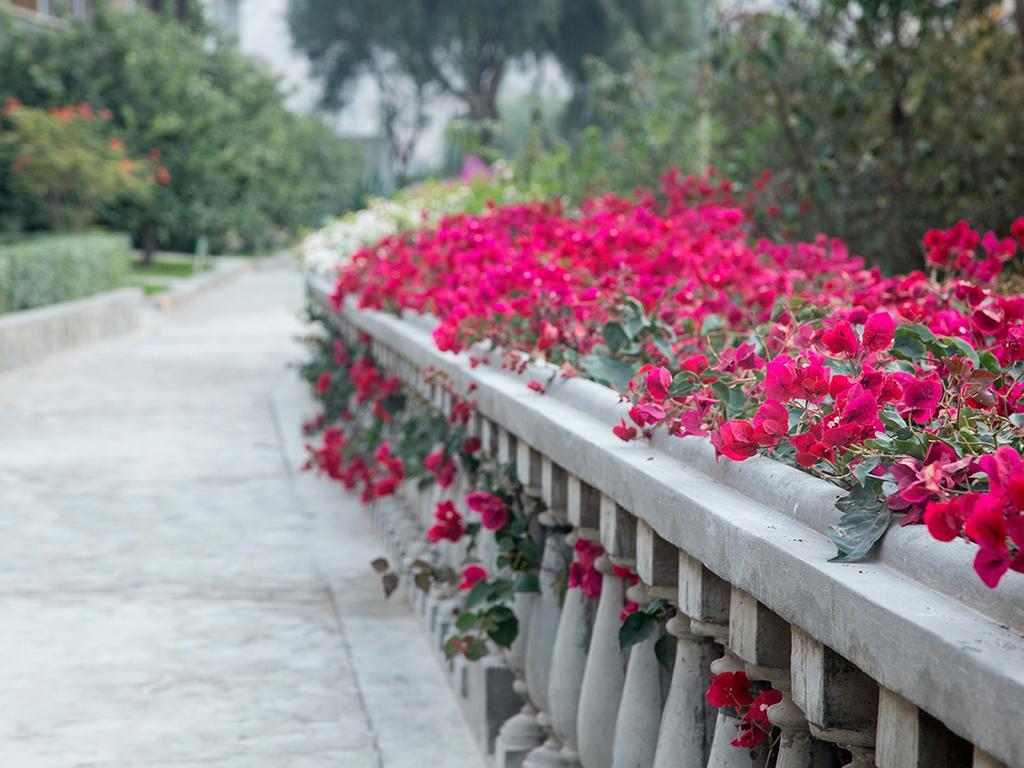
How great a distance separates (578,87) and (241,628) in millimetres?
33957

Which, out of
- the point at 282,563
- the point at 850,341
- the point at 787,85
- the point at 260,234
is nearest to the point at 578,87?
the point at 260,234

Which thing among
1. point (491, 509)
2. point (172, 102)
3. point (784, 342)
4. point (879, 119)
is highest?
point (172, 102)

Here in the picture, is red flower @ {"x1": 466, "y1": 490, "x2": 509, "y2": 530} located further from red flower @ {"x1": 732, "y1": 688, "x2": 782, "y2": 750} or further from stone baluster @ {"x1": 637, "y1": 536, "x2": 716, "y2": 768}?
red flower @ {"x1": 732, "y1": 688, "x2": 782, "y2": 750}

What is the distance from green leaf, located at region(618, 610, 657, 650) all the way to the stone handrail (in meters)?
0.07

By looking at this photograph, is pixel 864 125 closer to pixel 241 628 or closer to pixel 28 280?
pixel 241 628

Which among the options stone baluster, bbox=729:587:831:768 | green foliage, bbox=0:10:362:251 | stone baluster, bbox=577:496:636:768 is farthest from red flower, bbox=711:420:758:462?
green foliage, bbox=0:10:362:251

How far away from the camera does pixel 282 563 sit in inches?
230

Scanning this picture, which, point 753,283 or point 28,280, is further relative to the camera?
point 28,280

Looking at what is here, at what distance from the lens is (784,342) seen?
281 centimetres

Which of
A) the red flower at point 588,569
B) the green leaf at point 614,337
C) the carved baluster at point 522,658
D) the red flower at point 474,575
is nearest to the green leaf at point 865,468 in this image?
the red flower at point 588,569

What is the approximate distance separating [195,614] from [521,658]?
1.66 metres

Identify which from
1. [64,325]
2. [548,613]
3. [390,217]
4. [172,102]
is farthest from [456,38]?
[548,613]

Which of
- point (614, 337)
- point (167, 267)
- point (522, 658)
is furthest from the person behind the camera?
point (167, 267)

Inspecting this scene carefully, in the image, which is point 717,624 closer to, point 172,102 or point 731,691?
point 731,691
